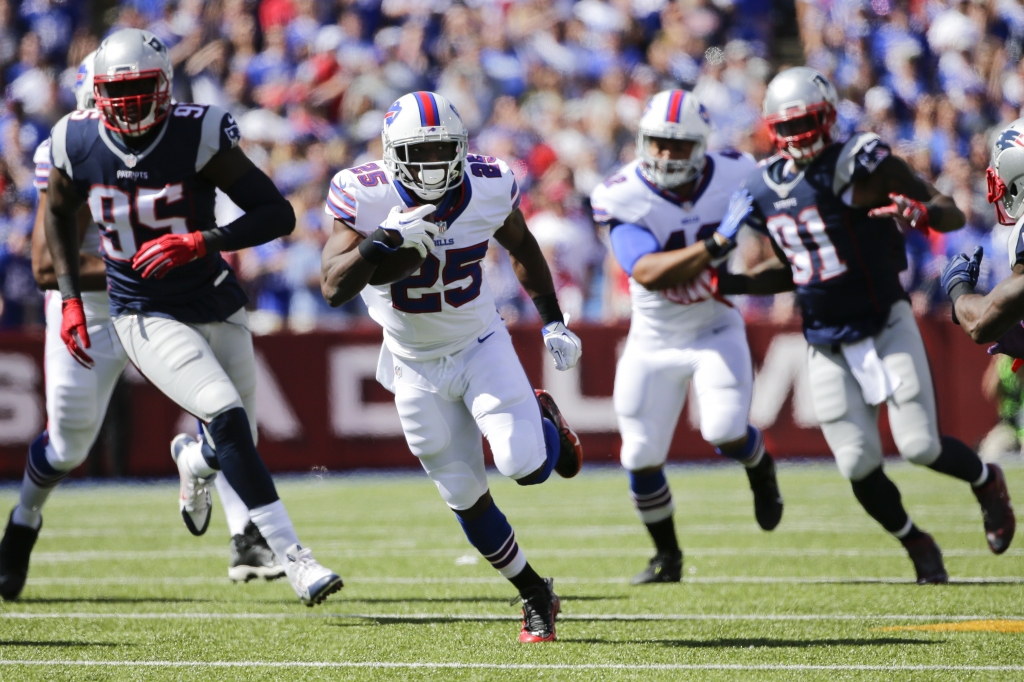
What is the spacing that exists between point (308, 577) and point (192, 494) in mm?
1239

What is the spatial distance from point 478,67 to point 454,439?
8.96m

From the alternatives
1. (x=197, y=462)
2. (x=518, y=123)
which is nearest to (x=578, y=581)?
(x=197, y=462)

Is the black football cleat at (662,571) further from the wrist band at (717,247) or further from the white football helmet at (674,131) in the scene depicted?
the white football helmet at (674,131)

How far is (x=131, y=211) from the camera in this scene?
486 centimetres

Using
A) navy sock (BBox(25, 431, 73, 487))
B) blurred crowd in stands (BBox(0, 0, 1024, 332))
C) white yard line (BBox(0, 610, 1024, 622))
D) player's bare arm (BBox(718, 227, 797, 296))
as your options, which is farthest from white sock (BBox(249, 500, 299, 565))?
blurred crowd in stands (BBox(0, 0, 1024, 332))

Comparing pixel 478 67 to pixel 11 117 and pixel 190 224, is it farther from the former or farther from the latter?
pixel 190 224

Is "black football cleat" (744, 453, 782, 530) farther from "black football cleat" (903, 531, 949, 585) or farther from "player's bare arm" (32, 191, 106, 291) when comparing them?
"player's bare arm" (32, 191, 106, 291)

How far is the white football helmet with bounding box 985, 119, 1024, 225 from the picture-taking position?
12.7ft

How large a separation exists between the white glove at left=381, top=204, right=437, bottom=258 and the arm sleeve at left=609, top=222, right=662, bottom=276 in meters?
1.72

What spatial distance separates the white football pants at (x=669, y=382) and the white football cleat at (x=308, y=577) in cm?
170

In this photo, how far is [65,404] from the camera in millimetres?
5254

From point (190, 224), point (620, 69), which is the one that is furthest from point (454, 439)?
point (620, 69)

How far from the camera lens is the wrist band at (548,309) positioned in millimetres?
4691

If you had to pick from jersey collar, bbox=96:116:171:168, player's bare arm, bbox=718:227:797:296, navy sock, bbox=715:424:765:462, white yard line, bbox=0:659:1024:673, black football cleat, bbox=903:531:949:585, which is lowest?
black football cleat, bbox=903:531:949:585
